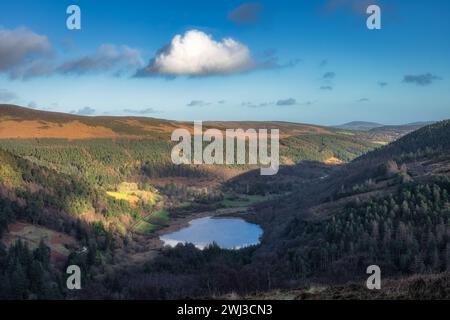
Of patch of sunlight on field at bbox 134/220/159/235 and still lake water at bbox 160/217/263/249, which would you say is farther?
patch of sunlight on field at bbox 134/220/159/235

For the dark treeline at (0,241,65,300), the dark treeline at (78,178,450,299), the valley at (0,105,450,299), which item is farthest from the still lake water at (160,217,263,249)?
the dark treeline at (0,241,65,300)

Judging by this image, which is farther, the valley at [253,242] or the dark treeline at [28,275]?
the valley at [253,242]

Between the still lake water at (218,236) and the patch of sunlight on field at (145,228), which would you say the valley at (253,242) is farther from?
the still lake water at (218,236)

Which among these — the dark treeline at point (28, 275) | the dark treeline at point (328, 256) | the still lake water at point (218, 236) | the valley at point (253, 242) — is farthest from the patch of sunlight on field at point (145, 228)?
the dark treeline at point (28, 275)

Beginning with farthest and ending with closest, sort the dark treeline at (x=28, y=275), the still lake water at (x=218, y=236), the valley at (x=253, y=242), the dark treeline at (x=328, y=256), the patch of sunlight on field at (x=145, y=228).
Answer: the patch of sunlight on field at (x=145, y=228) < the still lake water at (x=218, y=236) < the valley at (x=253, y=242) < the dark treeline at (x=28, y=275) < the dark treeline at (x=328, y=256)

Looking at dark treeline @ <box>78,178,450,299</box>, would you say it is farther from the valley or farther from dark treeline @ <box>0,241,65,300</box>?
dark treeline @ <box>0,241,65,300</box>

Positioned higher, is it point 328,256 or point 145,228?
point 328,256

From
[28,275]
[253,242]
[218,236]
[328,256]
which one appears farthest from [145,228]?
[328,256]

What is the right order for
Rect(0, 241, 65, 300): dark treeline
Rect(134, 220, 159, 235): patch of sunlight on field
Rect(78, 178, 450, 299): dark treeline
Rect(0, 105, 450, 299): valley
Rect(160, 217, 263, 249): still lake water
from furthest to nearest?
1. Rect(134, 220, 159, 235): patch of sunlight on field
2. Rect(160, 217, 263, 249): still lake water
3. Rect(0, 105, 450, 299): valley
4. Rect(0, 241, 65, 300): dark treeline
5. Rect(78, 178, 450, 299): dark treeline

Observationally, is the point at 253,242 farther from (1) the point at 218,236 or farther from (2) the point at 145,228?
(2) the point at 145,228

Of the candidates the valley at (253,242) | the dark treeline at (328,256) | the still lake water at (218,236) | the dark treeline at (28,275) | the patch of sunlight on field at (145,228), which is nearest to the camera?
the dark treeline at (328,256)
